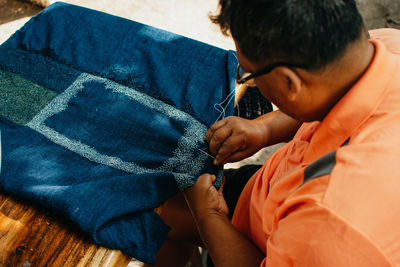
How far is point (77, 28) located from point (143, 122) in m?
0.62

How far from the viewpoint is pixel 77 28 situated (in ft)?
4.94

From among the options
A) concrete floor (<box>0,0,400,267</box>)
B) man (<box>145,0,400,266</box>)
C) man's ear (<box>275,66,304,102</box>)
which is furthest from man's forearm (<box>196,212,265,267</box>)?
concrete floor (<box>0,0,400,267</box>)

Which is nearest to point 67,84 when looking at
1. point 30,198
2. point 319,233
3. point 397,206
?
point 30,198

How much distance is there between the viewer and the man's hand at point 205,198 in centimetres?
117

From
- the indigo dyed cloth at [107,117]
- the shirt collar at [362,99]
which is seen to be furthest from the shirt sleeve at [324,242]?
the indigo dyed cloth at [107,117]

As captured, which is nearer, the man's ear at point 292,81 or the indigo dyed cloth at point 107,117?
the man's ear at point 292,81

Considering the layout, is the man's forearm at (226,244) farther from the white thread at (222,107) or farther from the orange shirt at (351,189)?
the white thread at (222,107)

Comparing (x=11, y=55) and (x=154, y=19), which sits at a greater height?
(x=11, y=55)

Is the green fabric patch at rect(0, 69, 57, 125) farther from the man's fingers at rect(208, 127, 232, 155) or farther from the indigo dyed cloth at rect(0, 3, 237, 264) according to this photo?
the man's fingers at rect(208, 127, 232, 155)

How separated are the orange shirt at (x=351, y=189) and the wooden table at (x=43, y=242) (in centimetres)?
49

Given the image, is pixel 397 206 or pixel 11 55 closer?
pixel 397 206

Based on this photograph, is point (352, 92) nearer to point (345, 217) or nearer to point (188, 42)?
point (345, 217)

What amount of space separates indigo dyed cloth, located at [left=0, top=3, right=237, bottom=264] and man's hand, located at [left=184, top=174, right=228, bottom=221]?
45mm

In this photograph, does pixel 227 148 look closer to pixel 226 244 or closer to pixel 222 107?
pixel 222 107
